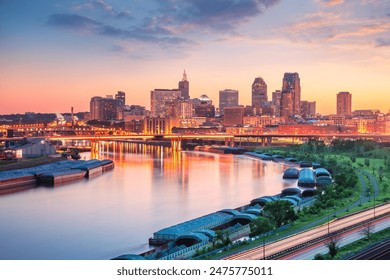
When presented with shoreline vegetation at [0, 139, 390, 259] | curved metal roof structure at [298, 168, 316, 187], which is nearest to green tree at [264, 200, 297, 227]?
shoreline vegetation at [0, 139, 390, 259]

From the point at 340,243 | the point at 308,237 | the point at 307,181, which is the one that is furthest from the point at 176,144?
the point at 340,243

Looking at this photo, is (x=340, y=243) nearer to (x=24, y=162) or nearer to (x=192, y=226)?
(x=192, y=226)

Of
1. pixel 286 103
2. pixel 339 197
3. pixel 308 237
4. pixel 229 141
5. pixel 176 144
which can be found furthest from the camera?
pixel 286 103

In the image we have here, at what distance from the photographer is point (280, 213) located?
5285mm

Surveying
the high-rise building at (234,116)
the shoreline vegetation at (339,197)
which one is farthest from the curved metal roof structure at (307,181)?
the high-rise building at (234,116)

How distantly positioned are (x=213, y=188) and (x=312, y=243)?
16.0 ft

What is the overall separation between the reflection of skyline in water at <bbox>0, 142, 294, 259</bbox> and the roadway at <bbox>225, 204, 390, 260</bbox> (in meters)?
1.35

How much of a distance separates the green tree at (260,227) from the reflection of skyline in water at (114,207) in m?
1.00

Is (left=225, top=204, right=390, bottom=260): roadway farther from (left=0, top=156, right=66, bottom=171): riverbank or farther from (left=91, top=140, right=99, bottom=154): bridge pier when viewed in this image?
(left=91, top=140, right=99, bottom=154): bridge pier

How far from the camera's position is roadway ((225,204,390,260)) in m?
3.77

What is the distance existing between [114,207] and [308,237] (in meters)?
3.32

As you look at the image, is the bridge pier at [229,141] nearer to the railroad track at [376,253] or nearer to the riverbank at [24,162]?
the riverbank at [24,162]
